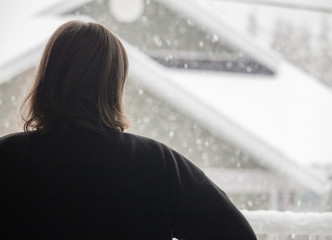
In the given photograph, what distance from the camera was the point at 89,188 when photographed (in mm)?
1008

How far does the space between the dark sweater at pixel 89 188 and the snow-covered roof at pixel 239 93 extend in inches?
63.1

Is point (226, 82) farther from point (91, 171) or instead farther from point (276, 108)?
point (91, 171)

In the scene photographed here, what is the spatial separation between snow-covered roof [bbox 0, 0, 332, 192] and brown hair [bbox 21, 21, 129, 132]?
1488 mm

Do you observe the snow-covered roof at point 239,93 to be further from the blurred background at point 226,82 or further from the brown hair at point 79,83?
the brown hair at point 79,83

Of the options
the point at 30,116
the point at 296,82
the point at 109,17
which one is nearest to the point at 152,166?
the point at 30,116

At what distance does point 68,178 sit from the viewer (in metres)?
1.00

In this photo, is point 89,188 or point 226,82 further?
point 226,82

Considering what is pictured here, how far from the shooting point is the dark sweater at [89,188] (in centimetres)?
100

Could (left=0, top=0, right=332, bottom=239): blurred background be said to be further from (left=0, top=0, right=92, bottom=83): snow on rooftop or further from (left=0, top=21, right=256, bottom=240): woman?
(left=0, top=21, right=256, bottom=240): woman

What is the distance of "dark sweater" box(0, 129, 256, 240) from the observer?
998 millimetres

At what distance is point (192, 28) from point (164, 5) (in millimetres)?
281

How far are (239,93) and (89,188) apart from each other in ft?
8.78

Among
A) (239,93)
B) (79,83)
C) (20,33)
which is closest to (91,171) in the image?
(79,83)

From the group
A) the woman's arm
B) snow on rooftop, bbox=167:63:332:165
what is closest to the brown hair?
the woman's arm
